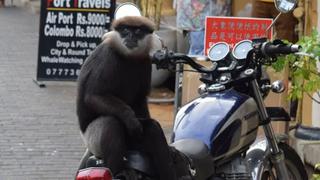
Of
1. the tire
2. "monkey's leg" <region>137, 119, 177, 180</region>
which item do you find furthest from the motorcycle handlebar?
the tire

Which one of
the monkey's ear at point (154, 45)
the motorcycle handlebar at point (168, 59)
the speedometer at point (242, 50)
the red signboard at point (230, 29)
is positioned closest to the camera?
the monkey's ear at point (154, 45)

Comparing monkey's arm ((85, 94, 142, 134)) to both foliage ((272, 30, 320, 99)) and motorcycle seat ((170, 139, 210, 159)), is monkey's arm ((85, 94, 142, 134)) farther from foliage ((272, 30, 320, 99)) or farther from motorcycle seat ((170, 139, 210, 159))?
foliage ((272, 30, 320, 99))

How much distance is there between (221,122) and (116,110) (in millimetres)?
851

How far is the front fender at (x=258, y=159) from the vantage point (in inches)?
195

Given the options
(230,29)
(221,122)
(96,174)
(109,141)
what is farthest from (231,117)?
(230,29)

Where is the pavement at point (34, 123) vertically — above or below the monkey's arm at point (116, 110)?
below

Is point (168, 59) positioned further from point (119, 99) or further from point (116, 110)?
point (116, 110)

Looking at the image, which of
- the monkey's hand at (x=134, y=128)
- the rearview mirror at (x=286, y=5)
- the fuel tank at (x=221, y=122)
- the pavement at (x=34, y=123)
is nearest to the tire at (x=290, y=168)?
the fuel tank at (x=221, y=122)

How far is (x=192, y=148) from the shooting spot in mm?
4484

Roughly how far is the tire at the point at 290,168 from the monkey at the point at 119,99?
3.93 feet

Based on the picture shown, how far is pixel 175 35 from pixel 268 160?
5649 mm

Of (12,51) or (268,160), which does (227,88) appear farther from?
(12,51)

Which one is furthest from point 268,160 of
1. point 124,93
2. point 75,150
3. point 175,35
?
point 175,35

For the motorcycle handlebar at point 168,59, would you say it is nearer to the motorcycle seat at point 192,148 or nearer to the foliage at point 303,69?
the motorcycle seat at point 192,148
